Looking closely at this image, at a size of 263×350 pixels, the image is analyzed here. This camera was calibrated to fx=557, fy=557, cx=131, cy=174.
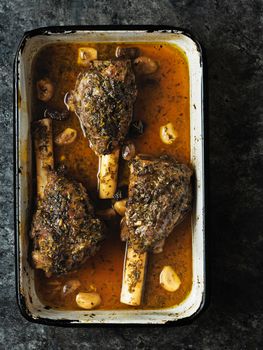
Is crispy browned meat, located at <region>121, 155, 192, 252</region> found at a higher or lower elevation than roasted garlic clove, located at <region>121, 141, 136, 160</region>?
lower

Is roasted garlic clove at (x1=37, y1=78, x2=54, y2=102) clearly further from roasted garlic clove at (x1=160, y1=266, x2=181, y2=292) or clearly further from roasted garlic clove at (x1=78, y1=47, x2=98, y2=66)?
roasted garlic clove at (x1=160, y1=266, x2=181, y2=292)

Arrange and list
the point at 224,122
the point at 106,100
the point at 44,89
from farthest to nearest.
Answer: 1. the point at 224,122
2. the point at 44,89
3. the point at 106,100

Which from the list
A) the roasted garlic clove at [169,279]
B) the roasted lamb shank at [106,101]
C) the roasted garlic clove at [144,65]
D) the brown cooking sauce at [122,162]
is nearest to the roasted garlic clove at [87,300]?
the brown cooking sauce at [122,162]

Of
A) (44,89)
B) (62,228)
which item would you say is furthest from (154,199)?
(44,89)

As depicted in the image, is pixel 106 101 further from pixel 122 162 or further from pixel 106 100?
pixel 122 162

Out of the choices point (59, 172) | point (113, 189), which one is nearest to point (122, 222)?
point (113, 189)

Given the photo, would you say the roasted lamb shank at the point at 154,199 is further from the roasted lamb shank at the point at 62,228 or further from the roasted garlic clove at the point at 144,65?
the roasted garlic clove at the point at 144,65

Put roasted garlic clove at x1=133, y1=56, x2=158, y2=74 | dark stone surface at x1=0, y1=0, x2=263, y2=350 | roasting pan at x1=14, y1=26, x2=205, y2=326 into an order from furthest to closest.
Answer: dark stone surface at x1=0, y1=0, x2=263, y2=350
roasted garlic clove at x1=133, y1=56, x2=158, y2=74
roasting pan at x1=14, y1=26, x2=205, y2=326

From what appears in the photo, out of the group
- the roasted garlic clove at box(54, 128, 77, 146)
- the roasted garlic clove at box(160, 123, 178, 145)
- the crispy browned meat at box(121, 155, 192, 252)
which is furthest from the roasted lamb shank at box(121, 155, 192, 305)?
the roasted garlic clove at box(54, 128, 77, 146)
